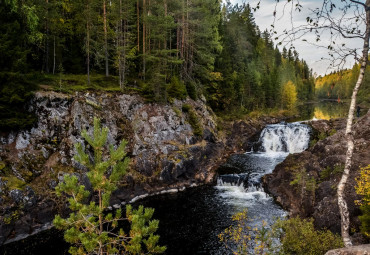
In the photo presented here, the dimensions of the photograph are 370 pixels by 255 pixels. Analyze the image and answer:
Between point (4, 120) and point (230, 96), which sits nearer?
point (4, 120)

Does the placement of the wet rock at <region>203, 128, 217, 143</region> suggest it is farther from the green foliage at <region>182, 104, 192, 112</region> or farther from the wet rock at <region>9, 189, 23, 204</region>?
the wet rock at <region>9, 189, 23, 204</region>

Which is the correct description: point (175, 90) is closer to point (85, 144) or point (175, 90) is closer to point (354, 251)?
point (85, 144)

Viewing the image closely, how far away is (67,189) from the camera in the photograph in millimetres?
8016

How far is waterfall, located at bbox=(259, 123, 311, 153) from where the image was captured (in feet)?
115

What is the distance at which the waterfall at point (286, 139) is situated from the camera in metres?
35.2

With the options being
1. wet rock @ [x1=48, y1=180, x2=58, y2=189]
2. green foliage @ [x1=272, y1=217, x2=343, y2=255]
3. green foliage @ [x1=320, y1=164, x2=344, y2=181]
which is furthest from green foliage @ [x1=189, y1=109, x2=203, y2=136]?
green foliage @ [x1=272, y1=217, x2=343, y2=255]

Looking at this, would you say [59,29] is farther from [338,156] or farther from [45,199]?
[338,156]

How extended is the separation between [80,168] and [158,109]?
1193cm

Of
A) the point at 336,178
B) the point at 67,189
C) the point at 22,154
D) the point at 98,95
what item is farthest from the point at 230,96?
the point at 67,189

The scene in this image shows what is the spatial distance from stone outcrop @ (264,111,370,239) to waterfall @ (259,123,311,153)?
1239 cm

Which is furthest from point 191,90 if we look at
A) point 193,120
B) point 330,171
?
point 330,171

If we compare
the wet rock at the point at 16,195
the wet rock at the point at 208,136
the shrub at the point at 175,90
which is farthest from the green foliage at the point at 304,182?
the wet rock at the point at 16,195

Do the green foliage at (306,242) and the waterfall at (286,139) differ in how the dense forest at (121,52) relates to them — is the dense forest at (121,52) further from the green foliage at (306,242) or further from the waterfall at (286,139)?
the waterfall at (286,139)

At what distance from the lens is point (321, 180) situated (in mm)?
18047
